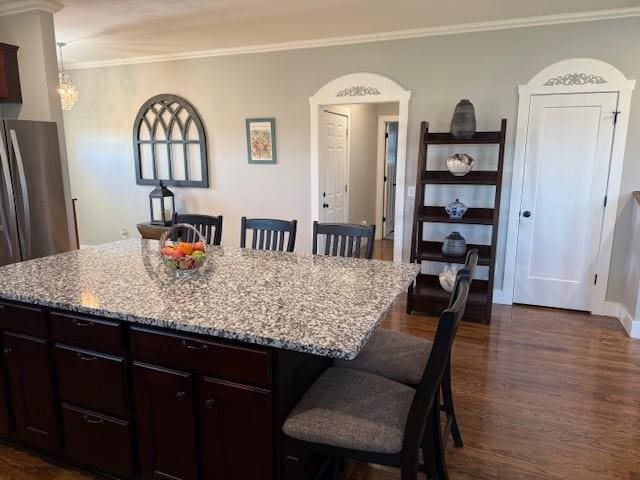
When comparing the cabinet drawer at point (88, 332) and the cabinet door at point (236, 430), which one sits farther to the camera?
the cabinet drawer at point (88, 332)

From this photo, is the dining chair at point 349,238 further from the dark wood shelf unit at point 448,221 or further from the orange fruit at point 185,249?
the dark wood shelf unit at point 448,221

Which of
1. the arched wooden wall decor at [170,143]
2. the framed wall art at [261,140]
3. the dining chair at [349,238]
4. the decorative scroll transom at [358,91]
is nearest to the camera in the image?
the dining chair at [349,238]

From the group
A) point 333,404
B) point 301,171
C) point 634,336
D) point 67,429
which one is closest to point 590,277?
point 634,336

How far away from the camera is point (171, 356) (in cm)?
162

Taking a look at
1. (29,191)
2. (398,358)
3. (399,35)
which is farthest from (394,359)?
(399,35)

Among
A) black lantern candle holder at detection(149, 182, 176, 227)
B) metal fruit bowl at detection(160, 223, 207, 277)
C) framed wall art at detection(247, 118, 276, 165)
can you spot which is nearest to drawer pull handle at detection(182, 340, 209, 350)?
metal fruit bowl at detection(160, 223, 207, 277)

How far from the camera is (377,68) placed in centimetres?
443

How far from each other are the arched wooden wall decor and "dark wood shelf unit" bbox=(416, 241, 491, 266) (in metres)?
2.84

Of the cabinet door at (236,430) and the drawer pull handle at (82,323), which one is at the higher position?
the drawer pull handle at (82,323)

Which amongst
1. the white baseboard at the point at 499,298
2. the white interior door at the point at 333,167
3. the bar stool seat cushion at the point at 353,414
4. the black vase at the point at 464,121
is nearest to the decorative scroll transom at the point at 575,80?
the black vase at the point at 464,121

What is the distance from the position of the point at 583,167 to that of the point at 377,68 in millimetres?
2168

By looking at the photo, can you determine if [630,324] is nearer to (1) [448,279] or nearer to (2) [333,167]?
(1) [448,279]

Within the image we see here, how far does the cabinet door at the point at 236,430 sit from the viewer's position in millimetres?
1506

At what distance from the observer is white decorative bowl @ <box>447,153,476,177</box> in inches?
153
